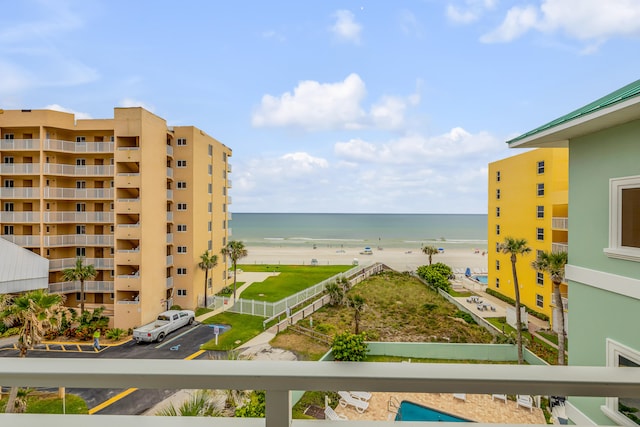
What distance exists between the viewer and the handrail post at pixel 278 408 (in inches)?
28.1

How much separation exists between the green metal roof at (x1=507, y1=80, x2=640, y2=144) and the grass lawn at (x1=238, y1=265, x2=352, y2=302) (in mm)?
14931

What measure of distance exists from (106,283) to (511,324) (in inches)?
706

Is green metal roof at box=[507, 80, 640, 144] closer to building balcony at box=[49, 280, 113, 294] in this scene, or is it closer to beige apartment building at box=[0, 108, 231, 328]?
beige apartment building at box=[0, 108, 231, 328]

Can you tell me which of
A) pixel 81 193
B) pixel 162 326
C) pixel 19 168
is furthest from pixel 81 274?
pixel 19 168

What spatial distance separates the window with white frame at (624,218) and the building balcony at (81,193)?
55.6 feet

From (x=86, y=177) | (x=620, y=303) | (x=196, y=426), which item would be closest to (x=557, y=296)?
(x=620, y=303)

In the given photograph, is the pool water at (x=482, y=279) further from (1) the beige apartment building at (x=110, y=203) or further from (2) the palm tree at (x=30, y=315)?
(2) the palm tree at (x=30, y=315)

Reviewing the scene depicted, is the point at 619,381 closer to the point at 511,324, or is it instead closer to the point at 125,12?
the point at 125,12

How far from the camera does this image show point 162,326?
11477mm

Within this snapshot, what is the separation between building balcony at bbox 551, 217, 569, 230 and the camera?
1214 centimetres

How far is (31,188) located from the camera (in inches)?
543

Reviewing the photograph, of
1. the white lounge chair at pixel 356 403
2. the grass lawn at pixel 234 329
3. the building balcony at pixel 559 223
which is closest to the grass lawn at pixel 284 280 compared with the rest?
the grass lawn at pixel 234 329

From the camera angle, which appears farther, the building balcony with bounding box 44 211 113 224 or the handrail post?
the building balcony with bounding box 44 211 113 224

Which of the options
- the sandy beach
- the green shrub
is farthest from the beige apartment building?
the sandy beach
